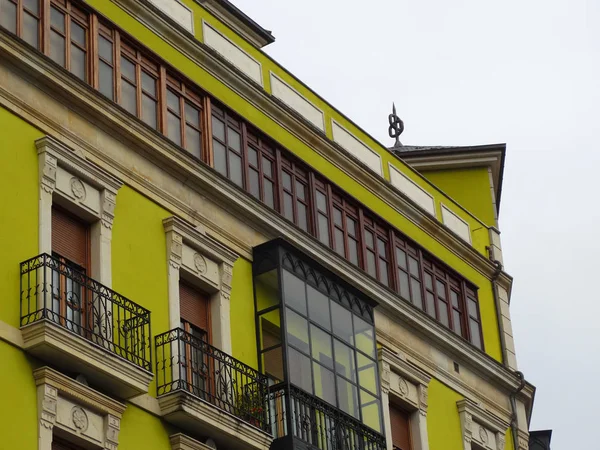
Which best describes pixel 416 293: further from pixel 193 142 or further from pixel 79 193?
pixel 79 193

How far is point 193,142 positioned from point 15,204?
16.5ft

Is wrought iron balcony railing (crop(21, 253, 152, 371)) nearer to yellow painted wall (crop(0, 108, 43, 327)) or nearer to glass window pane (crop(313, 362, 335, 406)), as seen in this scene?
yellow painted wall (crop(0, 108, 43, 327))

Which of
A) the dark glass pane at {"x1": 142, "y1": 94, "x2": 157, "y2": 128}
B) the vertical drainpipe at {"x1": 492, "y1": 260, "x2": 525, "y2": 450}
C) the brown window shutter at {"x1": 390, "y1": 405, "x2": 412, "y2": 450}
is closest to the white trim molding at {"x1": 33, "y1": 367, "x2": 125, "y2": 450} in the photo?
the dark glass pane at {"x1": 142, "y1": 94, "x2": 157, "y2": 128}

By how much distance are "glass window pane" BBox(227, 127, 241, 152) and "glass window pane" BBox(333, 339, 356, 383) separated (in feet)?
12.5

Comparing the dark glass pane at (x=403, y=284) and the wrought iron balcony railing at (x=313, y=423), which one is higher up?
the dark glass pane at (x=403, y=284)

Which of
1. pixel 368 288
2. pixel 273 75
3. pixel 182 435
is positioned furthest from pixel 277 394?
pixel 273 75

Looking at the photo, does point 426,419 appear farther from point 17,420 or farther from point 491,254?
point 17,420

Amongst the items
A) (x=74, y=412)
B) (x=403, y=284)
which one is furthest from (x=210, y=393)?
(x=403, y=284)

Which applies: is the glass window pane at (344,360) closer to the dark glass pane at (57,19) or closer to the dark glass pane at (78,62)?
the dark glass pane at (78,62)

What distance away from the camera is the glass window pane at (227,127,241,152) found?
27523 mm

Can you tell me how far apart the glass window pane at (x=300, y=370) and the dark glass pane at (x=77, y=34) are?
6.08 meters

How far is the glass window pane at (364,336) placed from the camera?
28.0 metres

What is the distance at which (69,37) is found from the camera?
24500mm

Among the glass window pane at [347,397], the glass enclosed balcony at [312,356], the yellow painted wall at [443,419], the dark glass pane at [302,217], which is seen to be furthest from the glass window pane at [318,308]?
the yellow painted wall at [443,419]
